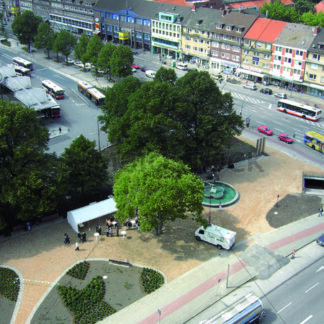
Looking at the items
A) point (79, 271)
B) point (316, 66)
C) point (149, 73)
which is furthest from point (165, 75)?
point (316, 66)

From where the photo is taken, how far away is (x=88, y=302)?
4319cm

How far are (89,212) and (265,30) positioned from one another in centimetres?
7780

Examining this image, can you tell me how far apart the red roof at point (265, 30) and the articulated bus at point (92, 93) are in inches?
1699

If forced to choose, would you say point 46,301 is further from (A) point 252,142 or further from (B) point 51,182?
(A) point 252,142

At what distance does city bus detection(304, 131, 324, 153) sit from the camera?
252 feet

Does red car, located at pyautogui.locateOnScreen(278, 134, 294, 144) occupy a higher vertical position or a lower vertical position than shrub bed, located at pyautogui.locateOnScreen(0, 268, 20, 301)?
higher

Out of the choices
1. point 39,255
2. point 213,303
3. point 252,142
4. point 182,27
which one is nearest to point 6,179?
point 39,255

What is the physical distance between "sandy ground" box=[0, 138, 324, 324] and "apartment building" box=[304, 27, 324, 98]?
5017 cm

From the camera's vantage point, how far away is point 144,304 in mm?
43000

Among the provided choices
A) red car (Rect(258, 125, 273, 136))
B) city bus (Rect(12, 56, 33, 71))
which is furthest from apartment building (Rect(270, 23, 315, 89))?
city bus (Rect(12, 56, 33, 71))

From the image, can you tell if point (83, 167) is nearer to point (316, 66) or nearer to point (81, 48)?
point (316, 66)

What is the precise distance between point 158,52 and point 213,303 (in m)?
109

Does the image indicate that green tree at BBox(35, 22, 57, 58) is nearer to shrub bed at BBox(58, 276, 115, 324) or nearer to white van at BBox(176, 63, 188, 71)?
white van at BBox(176, 63, 188, 71)

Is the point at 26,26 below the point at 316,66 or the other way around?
the other way around
